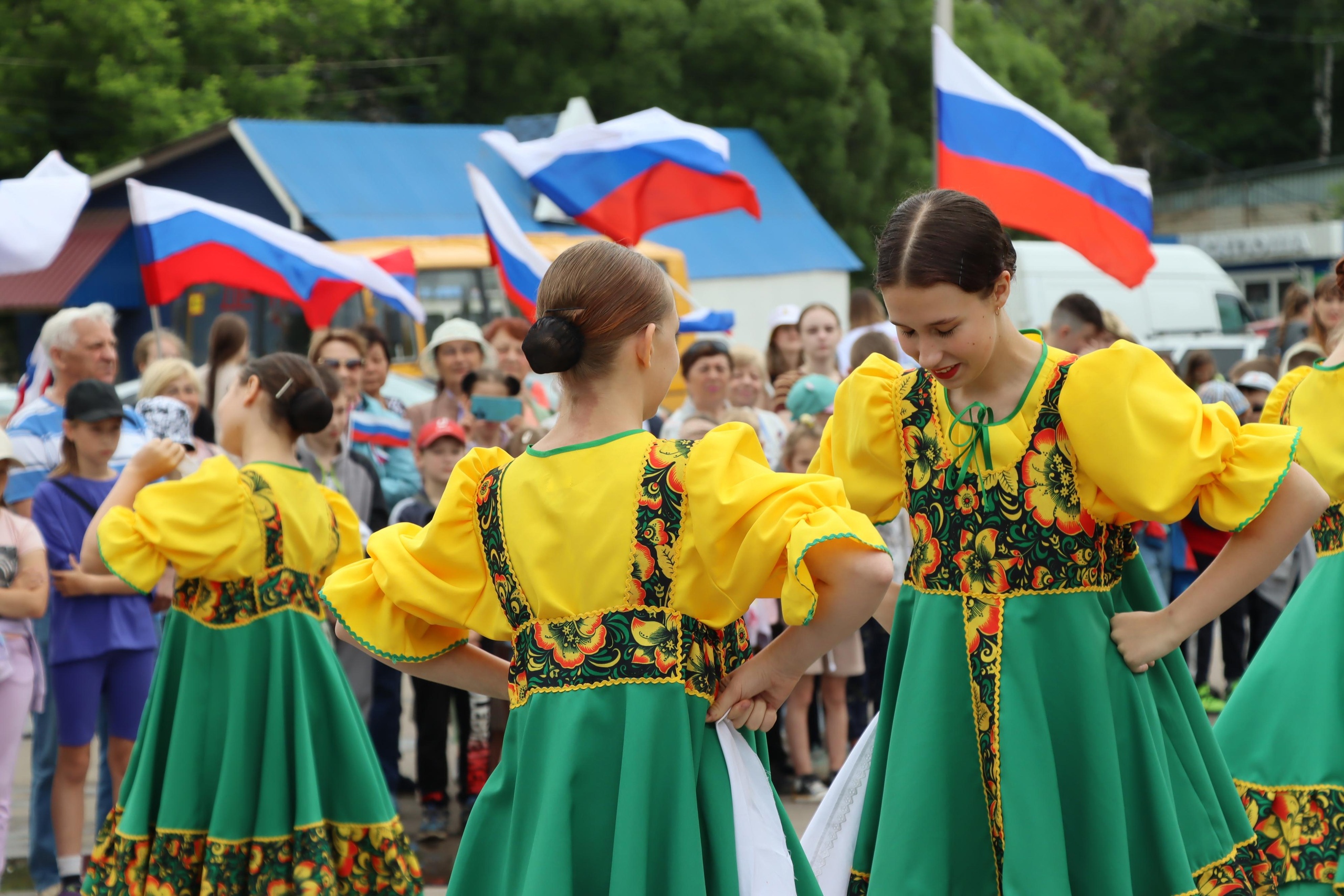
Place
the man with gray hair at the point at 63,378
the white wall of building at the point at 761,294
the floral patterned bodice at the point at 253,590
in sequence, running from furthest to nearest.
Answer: the white wall of building at the point at 761,294 → the man with gray hair at the point at 63,378 → the floral patterned bodice at the point at 253,590

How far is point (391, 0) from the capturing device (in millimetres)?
29062

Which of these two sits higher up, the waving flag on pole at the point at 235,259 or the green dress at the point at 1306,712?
the waving flag on pole at the point at 235,259

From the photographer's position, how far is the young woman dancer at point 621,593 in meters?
2.72

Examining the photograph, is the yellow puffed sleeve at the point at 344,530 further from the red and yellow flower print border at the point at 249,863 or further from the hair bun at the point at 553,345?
the hair bun at the point at 553,345

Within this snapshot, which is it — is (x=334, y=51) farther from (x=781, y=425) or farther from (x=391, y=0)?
(x=781, y=425)

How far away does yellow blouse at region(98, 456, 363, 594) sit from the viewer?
4891mm

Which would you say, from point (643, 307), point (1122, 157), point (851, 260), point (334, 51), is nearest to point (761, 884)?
point (643, 307)

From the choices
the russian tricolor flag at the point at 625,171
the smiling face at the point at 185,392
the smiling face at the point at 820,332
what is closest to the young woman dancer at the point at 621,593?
the smiling face at the point at 185,392

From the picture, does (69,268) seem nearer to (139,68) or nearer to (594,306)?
(139,68)

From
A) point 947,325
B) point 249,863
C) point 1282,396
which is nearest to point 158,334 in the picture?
point 249,863

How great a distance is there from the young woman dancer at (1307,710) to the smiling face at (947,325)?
1.34m

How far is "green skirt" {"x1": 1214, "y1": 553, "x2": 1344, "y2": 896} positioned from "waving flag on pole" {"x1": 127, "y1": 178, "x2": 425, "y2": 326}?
612 centimetres

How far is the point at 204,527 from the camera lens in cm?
493

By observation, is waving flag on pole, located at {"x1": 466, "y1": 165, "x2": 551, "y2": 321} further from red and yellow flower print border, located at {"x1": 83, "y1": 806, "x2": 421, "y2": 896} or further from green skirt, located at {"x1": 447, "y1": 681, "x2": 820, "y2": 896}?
green skirt, located at {"x1": 447, "y1": 681, "x2": 820, "y2": 896}
